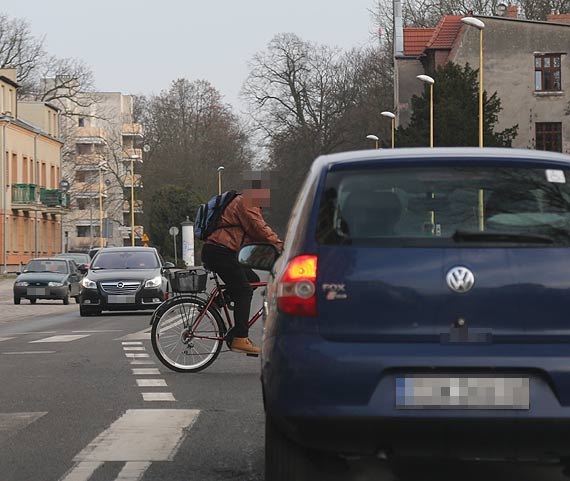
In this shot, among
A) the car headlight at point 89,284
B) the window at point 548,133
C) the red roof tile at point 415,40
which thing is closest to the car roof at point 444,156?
the car headlight at point 89,284

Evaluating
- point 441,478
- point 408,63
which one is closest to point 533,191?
point 441,478

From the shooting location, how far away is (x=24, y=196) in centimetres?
8138

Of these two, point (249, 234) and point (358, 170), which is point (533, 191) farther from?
point (249, 234)

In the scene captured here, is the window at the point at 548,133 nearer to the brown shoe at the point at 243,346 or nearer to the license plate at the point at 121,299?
the license plate at the point at 121,299

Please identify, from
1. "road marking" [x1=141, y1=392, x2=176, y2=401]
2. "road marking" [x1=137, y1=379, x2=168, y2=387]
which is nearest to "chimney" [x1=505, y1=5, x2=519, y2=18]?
"road marking" [x1=137, y1=379, x2=168, y2=387]

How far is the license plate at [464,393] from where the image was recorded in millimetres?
5914

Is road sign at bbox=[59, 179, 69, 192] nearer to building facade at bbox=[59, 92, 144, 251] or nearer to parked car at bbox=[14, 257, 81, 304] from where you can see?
building facade at bbox=[59, 92, 144, 251]

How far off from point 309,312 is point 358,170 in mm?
696

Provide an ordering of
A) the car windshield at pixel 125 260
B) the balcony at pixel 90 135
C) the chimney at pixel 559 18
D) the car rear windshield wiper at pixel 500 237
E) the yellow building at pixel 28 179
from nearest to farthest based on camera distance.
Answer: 1. the car rear windshield wiper at pixel 500 237
2. the car windshield at pixel 125 260
3. the chimney at pixel 559 18
4. the yellow building at pixel 28 179
5. the balcony at pixel 90 135

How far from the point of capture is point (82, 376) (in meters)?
13.8

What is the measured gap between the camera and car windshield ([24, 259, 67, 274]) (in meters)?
42.7

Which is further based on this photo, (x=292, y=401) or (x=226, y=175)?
(x=226, y=175)

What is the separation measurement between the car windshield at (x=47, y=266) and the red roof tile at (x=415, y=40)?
Answer: 43.1 metres

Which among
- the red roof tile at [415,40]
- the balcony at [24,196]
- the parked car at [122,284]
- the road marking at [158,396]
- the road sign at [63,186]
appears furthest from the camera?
the road sign at [63,186]
